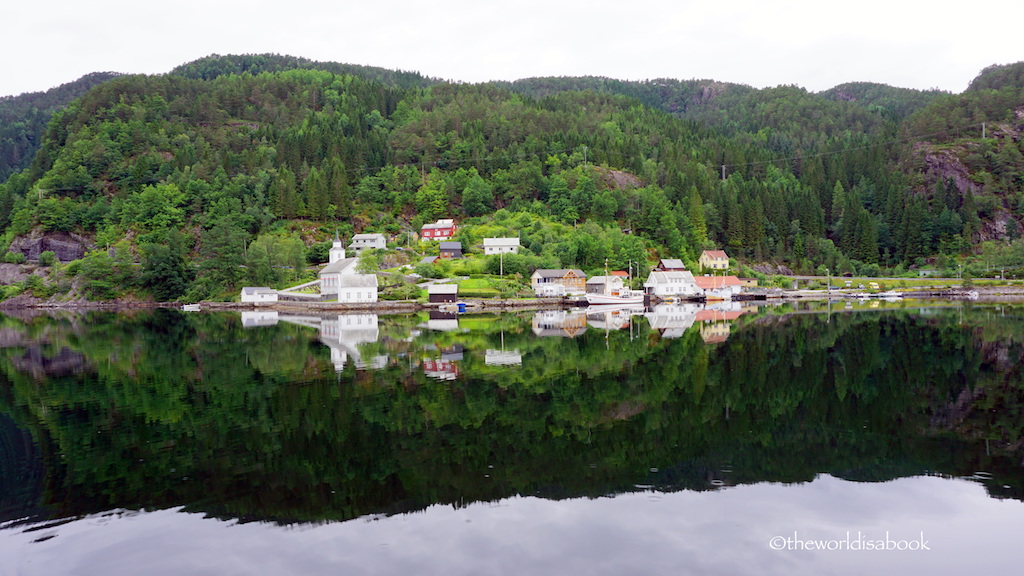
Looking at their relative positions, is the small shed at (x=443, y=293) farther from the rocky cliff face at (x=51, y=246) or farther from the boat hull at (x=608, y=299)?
the rocky cliff face at (x=51, y=246)

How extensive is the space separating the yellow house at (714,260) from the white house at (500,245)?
27.7m

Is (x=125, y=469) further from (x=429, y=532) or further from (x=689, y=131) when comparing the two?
(x=689, y=131)

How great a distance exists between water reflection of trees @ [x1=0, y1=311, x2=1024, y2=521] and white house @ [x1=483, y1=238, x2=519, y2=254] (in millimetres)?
47389

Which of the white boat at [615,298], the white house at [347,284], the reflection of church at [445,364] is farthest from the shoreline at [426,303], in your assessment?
the reflection of church at [445,364]

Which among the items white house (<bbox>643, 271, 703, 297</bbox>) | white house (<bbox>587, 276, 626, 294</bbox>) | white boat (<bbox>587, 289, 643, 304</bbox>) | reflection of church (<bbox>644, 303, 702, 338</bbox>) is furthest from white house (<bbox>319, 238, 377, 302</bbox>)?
white house (<bbox>643, 271, 703, 297</bbox>)

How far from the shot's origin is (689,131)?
127 m

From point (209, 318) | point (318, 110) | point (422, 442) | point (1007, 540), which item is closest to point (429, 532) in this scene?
point (422, 442)

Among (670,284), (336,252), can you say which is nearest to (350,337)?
(336,252)

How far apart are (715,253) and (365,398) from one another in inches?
2997

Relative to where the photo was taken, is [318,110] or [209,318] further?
[318,110]

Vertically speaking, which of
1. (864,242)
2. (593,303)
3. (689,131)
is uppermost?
(689,131)

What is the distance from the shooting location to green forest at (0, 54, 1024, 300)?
3216 inches

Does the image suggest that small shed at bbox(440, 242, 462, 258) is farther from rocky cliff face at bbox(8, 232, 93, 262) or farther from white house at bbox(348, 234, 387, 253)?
rocky cliff face at bbox(8, 232, 93, 262)

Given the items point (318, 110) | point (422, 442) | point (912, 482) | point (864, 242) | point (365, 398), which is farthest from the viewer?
point (318, 110)
